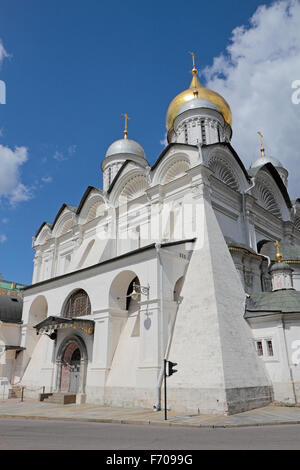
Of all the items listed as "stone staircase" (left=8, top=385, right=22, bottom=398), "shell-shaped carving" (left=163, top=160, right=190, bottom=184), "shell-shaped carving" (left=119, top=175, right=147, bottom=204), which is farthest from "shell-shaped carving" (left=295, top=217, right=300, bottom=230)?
"stone staircase" (left=8, top=385, right=22, bottom=398)

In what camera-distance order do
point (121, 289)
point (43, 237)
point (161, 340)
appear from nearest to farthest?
point (161, 340) → point (121, 289) → point (43, 237)

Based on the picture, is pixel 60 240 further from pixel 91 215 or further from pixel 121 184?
pixel 121 184

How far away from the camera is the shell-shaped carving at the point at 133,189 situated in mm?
25163

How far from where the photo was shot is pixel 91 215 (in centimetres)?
2864

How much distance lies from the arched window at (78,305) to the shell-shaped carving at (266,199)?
44.2 feet

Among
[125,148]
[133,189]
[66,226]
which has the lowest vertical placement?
[66,226]

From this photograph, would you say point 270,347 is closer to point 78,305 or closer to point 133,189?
point 78,305

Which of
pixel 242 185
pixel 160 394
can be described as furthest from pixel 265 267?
pixel 160 394

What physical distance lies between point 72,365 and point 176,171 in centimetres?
1232

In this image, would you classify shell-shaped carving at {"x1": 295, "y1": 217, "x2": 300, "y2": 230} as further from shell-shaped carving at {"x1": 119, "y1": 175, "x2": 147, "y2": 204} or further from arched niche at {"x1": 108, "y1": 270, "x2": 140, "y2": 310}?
arched niche at {"x1": 108, "y1": 270, "x2": 140, "y2": 310}

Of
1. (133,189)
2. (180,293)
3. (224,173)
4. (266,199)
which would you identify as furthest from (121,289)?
(266,199)

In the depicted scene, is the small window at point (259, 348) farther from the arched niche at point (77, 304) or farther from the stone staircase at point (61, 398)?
the stone staircase at point (61, 398)

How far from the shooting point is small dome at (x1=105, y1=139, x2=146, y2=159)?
3256cm

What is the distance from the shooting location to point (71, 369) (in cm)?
1844
